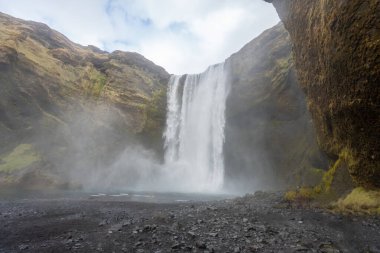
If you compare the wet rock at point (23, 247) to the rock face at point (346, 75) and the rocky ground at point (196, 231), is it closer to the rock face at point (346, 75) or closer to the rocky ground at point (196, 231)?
the rocky ground at point (196, 231)

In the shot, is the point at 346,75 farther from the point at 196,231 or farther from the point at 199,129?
the point at 199,129

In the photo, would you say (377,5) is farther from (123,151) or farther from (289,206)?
(123,151)

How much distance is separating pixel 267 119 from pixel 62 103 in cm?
2792

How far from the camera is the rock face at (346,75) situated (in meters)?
12.4

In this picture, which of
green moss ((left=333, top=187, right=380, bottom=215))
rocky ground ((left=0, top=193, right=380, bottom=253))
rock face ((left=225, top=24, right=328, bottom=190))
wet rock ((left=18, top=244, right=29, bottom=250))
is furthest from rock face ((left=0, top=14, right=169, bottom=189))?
green moss ((left=333, top=187, right=380, bottom=215))

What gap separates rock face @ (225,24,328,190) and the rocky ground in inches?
646

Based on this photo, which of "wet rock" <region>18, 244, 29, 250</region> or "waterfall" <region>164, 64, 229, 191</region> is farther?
"waterfall" <region>164, 64, 229, 191</region>

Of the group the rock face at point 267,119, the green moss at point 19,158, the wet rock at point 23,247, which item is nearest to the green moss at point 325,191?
the rock face at point 267,119

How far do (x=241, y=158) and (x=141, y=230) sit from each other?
98.4ft

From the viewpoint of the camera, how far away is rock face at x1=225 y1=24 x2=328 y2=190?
32.7 metres

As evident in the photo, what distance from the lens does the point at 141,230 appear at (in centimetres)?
1162

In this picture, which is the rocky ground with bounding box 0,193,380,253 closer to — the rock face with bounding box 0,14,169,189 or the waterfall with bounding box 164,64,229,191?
the rock face with bounding box 0,14,169,189

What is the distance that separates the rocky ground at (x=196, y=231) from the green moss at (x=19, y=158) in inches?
855

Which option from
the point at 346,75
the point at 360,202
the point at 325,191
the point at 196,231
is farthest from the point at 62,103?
the point at 360,202
